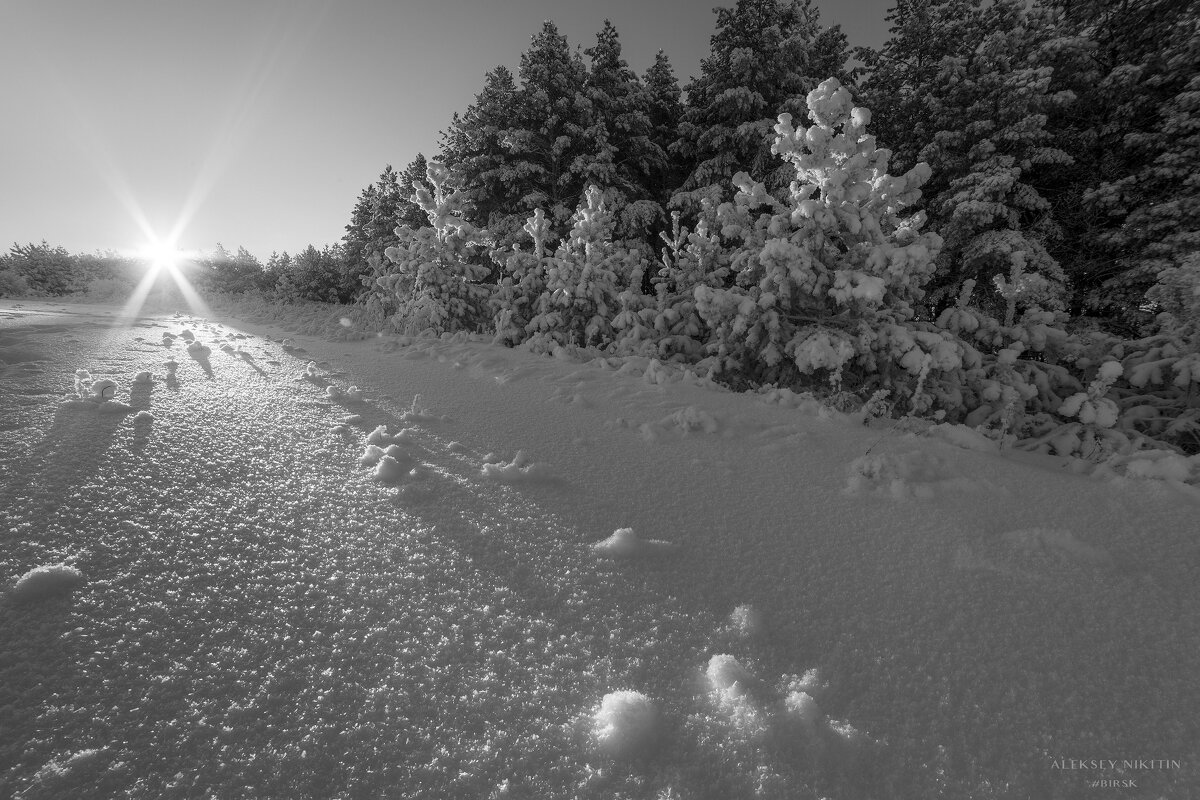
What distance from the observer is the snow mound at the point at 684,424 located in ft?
10.4

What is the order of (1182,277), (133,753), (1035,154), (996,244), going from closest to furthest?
(133,753) < (1182,277) < (996,244) < (1035,154)

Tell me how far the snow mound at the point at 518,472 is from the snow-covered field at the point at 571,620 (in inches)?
0.7

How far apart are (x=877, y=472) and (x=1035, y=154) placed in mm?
14287

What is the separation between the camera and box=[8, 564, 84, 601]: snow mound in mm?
1277

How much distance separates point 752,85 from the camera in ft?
44.9

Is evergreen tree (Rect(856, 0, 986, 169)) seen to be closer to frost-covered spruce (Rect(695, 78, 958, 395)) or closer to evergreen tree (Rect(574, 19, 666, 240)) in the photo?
evergreen tree (Rect(574, 19, 666, 240))

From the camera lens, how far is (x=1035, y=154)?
441 inches

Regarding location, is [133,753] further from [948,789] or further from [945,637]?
[945,637]

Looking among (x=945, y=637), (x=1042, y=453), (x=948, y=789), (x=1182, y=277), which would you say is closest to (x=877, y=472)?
(x=945, y=637)

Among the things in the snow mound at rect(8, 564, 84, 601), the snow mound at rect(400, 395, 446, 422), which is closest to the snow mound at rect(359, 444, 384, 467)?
the snow mound at rect(400, 395, 446, 422)

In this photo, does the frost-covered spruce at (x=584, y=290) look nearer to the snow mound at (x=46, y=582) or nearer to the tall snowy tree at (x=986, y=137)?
the snow mound at (x=46, y=582)

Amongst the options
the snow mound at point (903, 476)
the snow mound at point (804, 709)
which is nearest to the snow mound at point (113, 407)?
the snow mound at point (804, 709)

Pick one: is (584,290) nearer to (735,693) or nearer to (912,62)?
(735,693)

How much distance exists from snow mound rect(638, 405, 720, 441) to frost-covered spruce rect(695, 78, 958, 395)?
1.72 meters
